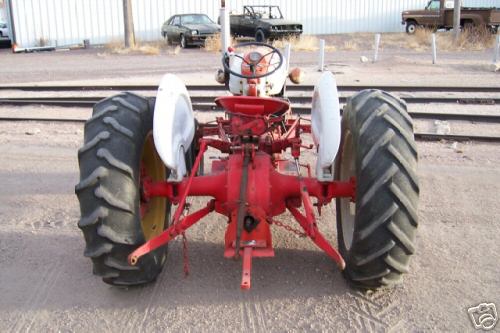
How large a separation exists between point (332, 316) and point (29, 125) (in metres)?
7.82

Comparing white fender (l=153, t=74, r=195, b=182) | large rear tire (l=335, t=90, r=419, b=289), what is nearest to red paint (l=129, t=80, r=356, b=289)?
white fender (l=153, t=74, r=195, b=182)

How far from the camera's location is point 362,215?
3.59m

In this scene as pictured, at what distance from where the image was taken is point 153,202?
467 cm

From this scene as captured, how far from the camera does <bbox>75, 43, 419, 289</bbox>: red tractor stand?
11.7 feet

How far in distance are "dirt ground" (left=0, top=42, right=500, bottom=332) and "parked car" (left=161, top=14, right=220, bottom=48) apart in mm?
19535

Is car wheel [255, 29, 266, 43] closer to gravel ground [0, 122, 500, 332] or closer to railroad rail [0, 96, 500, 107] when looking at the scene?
railroad rail [0, 96, 500, 107]

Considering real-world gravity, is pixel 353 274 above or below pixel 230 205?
below

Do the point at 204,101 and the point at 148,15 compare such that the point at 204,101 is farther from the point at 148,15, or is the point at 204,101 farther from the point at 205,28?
the point at 148,15

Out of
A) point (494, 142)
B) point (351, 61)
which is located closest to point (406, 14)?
point (351, 61)

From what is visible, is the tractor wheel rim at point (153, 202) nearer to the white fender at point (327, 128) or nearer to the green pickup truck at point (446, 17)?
the white fender at point (327, 128)

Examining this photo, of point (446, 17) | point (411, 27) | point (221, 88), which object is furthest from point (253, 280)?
point (411, 27)

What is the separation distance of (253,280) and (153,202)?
111 cm

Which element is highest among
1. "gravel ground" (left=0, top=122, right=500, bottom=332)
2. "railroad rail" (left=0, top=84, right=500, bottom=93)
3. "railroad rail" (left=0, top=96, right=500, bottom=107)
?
"railroad rail" (left=0, top=84, right=500, bottom=93)

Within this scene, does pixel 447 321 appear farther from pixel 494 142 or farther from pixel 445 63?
pixel 445 63
